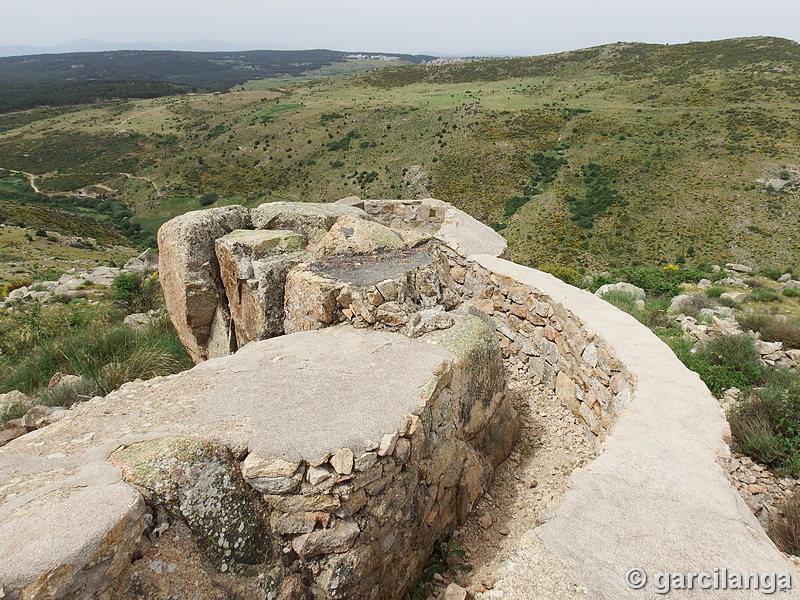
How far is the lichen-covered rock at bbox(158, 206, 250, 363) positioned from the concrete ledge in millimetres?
5405

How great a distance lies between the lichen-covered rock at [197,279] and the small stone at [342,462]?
4.22 metres

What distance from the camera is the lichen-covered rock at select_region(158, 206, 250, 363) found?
653cm

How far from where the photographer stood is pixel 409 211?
11.7 meters

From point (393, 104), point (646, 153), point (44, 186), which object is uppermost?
point (393, 104)

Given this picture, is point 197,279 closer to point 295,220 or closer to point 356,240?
point 295,220

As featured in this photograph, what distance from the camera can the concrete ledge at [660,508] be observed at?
2.59 meters

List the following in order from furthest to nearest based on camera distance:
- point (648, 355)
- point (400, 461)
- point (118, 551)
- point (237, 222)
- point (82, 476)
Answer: point (237, 222)
point (648, 355)
point (400, 461)
point (82, 476)
point (118, 551)

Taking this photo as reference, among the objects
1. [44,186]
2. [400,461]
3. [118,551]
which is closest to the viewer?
[118,551]

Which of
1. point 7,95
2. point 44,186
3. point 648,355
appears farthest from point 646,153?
point 7,95

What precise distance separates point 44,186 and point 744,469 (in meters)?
55.4

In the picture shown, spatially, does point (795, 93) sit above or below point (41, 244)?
above

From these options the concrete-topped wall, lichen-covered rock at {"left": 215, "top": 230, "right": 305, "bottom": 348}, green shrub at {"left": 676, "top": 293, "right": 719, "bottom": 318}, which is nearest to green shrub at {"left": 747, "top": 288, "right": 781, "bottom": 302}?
green shrub at {"left": 676, "top": 293, "right": 719, "bottom": 318}

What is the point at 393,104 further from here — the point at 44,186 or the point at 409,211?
the point at 409,211

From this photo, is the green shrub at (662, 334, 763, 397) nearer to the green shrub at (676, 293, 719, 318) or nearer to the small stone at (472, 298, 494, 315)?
the green shrub at (676, 293, 719, 318)
